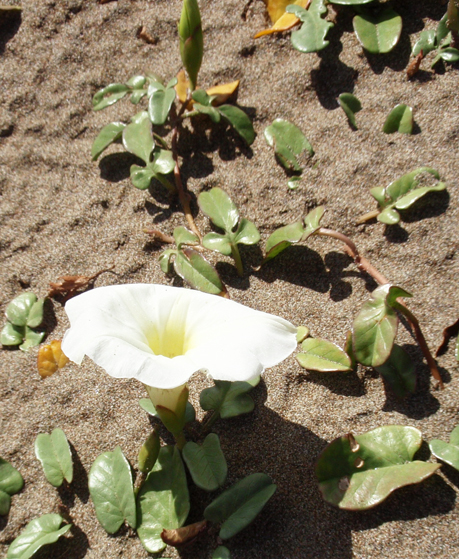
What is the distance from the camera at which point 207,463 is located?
129cm

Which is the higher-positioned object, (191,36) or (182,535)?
(191,36)

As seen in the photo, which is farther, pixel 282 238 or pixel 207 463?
pixel 282 238

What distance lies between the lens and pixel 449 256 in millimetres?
1610

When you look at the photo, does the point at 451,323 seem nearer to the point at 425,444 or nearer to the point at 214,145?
the point at 425,444

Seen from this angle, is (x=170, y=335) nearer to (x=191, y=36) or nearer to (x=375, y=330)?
(x=375, y=330)

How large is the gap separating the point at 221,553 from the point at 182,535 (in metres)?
0.10

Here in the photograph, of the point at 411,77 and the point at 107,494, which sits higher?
the point at 411,77

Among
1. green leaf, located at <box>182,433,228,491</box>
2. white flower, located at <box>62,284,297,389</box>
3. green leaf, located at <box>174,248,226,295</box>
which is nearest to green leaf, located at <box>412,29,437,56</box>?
green leaf, located at <box>174,248,226,295</box>

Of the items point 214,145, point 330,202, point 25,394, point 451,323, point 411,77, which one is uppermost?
point 411,77

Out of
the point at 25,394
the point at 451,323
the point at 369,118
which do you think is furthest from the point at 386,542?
the point at 369,118

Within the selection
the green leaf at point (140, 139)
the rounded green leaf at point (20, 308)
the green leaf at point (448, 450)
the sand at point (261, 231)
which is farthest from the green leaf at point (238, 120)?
the green leaf at point (448, 450)

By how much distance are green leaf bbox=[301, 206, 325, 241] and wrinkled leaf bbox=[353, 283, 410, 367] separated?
0.33 metres

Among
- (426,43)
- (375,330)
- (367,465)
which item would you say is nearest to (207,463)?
(367,465)

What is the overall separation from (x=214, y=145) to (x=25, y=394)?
1.16 metres
